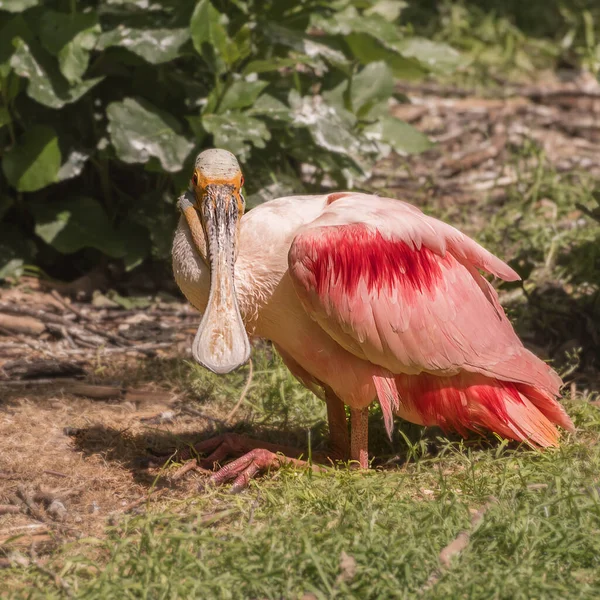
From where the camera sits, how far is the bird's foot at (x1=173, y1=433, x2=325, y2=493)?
4.68m

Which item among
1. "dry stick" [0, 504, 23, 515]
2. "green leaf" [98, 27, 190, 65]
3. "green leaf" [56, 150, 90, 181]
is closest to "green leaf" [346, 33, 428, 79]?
"green leaf" [98, 27, 190, 65]

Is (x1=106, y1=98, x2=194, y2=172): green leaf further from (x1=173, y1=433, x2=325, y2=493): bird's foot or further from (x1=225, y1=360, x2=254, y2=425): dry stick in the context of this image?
(x1=173, y1=433, x2=325, y2=493): bird's foot

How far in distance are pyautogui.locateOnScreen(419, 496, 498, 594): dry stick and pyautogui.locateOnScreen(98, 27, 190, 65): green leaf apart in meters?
3.50

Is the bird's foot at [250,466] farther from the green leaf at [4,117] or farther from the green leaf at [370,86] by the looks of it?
the green leaf at [370,86]

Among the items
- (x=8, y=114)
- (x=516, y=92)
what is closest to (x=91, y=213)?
(x=8, y=114)

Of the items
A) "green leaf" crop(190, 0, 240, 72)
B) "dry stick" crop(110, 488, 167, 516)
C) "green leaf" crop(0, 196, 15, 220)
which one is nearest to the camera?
"dry stick" crop(110, 488, 167, 516)

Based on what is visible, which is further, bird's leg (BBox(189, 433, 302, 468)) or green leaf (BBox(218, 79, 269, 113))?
green leaf (BBox(218, 79, 269, 113))

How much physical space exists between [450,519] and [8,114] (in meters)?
3.86

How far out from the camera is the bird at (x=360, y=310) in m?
4.54

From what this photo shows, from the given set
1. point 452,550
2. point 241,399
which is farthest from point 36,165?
point 452,550

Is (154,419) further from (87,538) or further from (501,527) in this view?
(501,527)

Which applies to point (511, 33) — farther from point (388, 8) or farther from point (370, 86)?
point (370, 86)

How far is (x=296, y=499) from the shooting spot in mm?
4414

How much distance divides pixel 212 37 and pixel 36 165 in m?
1.35
